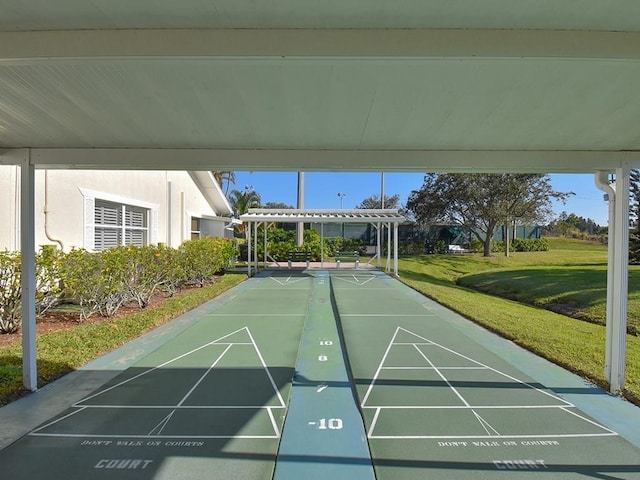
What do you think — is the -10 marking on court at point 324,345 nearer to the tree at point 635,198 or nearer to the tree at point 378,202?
the tree at point 635,198

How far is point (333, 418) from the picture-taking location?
3.80m

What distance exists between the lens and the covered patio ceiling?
2.30 meters

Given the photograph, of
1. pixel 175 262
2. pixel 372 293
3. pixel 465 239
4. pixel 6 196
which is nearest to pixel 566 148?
pixel 372 293

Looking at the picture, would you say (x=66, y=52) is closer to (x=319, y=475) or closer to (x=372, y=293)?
(x=319, y=475)

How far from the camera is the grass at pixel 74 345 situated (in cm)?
466

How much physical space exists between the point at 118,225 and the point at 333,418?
1024 cm

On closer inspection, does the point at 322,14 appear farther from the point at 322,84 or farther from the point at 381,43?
the point at 322,84

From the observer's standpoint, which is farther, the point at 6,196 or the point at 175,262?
the point at 175,262

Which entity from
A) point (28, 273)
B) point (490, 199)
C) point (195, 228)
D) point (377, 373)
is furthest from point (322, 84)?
point (490, 199)

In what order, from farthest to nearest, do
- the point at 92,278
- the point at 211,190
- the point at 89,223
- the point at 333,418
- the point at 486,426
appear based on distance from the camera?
1. the point at 211,190
2. the point at 89,223
3. the point at 92,278
4. the point at 333,418
5. the point at 486,426

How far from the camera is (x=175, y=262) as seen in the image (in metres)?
11.4

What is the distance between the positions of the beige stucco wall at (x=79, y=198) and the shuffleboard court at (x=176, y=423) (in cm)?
459

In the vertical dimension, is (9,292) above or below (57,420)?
above

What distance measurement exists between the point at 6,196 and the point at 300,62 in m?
7.86
